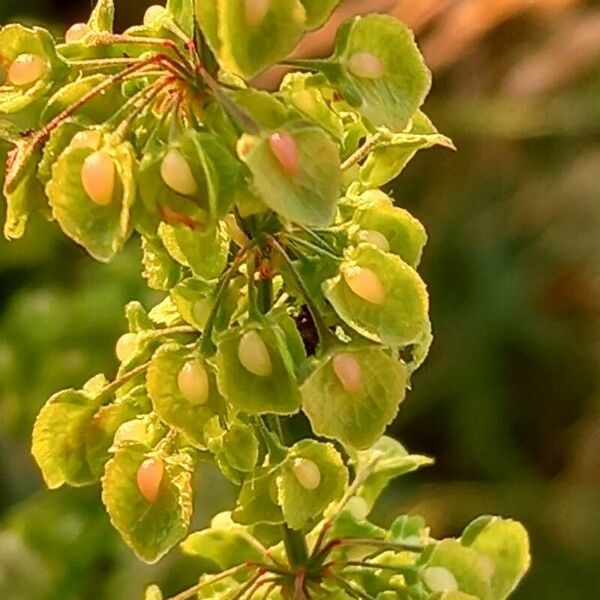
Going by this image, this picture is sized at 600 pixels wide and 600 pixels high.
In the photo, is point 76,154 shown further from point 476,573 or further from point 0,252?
point 0,252

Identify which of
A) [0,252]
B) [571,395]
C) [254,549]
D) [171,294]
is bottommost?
[571,395]

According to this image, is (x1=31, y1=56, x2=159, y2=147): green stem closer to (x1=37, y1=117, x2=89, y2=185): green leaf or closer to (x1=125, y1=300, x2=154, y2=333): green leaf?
(x1=37, y1=117, x2=89, y2=185): green leaf

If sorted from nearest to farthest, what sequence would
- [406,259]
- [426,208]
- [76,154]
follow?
1. [76,154]
2. [406,259]
3. [426,208]

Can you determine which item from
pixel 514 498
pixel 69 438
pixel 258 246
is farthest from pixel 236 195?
pixel 514 498

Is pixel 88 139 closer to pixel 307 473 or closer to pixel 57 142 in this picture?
pixel 57 142

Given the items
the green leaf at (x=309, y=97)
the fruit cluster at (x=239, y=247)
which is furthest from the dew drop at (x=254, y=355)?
the green leaf at (x=309, y=97)
